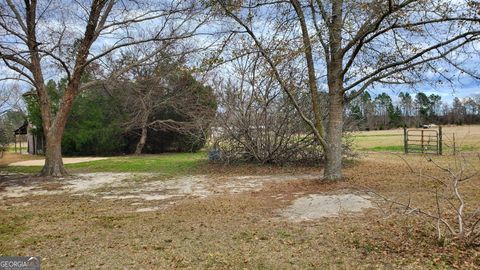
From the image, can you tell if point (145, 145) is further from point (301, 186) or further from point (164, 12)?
point (301, 186)

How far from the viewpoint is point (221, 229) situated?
5.79 meters

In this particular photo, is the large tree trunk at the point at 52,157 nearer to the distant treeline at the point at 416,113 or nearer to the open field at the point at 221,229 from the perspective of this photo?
the open field at the point at 221,229

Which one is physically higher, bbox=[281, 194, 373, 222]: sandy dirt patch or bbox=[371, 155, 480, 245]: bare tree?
bbox=[371, 155, 480, 245]: bare tree

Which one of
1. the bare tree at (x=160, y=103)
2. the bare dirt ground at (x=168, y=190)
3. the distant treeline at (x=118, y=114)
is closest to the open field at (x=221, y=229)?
the bare dirt ground at (x=168, y=190)

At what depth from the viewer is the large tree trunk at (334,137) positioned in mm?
9672

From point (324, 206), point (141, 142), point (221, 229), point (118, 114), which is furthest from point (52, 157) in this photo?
point (118, 114)

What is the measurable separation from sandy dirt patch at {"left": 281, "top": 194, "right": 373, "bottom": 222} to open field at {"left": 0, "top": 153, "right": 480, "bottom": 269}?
0.50 ft

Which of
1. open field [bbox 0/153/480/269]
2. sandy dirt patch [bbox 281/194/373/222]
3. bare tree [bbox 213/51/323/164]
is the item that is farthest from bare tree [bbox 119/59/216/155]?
sandy dirt patch [bbox 281/194/373/222]

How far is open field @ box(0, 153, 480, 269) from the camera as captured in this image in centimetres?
432

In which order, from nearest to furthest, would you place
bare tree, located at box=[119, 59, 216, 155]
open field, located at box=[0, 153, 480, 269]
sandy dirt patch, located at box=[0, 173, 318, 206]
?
open field, located at box=[0, 153, 480, 269]
sandy dirt patch, located at box=[0, 173, 318, 206]
bare tree, located at box=[119, 59, 216, 155]

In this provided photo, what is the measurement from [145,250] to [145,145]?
25434 millimetres

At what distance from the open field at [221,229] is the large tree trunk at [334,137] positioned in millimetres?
380

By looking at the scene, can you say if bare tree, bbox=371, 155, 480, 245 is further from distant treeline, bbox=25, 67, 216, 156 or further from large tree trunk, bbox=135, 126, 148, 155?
large tree trunk, bbox=135, 126, 148, 155

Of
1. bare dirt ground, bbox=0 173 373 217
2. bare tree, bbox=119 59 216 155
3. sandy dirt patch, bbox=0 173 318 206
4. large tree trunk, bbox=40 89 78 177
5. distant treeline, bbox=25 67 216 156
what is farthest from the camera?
distant treeline, bbox=25 67 216 156
